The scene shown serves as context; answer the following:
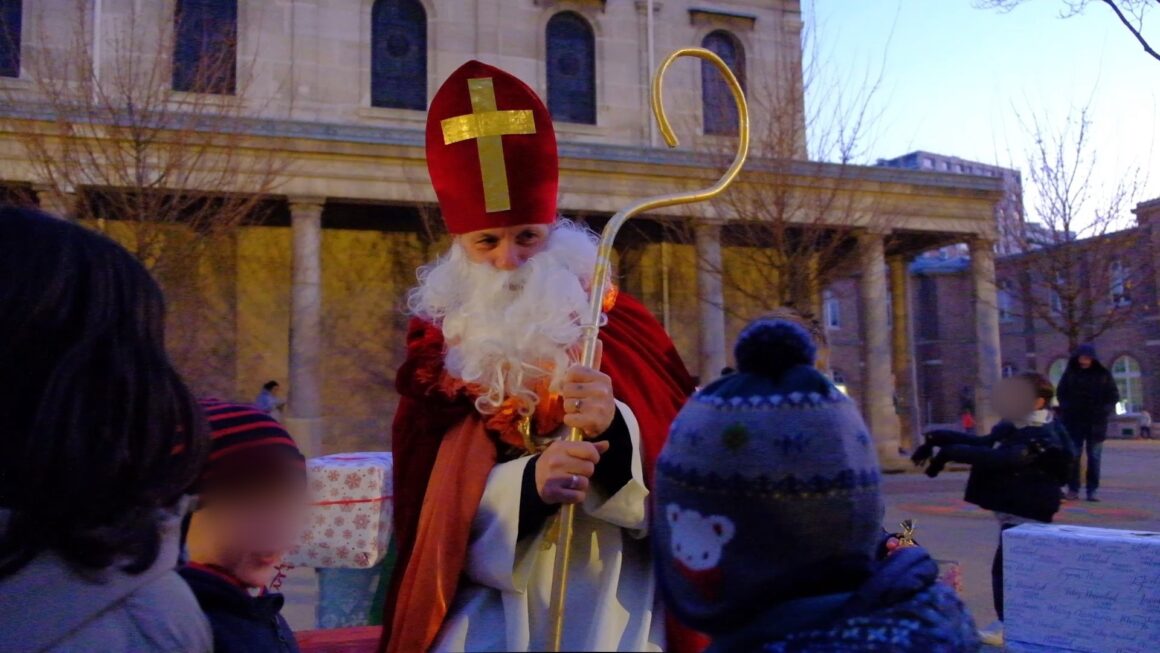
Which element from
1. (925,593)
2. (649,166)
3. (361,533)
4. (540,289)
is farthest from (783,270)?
(925,593)

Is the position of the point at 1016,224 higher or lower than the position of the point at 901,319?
higher

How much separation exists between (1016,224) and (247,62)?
606 inches

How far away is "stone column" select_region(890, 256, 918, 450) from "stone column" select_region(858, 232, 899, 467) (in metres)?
2.69

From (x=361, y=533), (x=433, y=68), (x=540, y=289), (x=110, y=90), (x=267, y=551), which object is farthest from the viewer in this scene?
(x=433, y=68)

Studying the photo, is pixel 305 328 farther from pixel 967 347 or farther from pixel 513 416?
pixel 967 347

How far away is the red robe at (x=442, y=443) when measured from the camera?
2078 mm

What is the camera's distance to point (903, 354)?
68.2 feet

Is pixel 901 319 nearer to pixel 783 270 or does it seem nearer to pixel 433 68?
pixel 783 270

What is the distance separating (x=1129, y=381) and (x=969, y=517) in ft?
113

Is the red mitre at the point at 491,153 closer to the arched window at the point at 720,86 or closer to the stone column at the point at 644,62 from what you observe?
the arched window at the point at 720,86

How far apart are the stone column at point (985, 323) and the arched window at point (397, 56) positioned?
12.2 metres

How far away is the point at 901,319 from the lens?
21.0 meters

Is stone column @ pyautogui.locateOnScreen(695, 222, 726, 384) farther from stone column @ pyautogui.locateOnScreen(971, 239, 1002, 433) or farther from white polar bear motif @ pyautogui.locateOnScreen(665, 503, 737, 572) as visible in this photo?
white polar bear motif @ pyautogui.locateOnScreen(665, 503, 737, 572)

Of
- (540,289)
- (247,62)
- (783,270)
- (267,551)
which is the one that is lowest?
(267,551)
